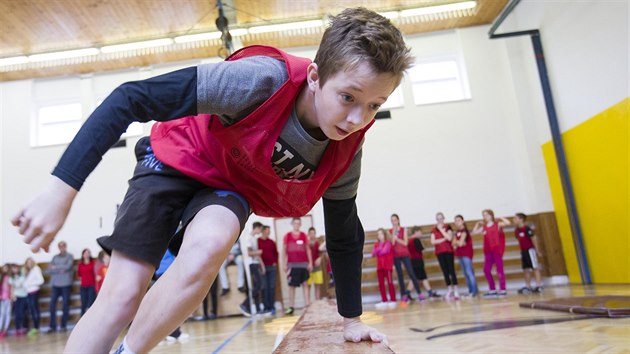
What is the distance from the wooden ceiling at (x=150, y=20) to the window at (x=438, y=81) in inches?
29.5

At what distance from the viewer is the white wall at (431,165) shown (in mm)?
8891

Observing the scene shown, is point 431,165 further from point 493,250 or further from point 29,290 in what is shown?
point 29,290

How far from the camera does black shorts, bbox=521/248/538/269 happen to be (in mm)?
7105

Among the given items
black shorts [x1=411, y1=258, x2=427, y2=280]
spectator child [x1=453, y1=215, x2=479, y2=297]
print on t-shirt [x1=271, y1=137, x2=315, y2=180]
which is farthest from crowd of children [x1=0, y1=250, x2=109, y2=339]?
print on t-shirt [x1=271, y1=137, x2=315, y2=180]

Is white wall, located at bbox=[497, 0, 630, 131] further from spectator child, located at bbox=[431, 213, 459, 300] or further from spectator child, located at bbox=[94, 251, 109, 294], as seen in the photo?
spectator child, located at bbox=[94, 251, 109, 294]

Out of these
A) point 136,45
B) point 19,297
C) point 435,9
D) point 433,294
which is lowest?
Result: point 433,294

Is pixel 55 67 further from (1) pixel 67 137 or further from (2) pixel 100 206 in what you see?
(2) pixel 100 206

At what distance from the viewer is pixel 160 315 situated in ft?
3.59

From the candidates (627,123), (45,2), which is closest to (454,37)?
(627,123)

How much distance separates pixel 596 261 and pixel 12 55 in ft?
37.1

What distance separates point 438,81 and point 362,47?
8.83 metres

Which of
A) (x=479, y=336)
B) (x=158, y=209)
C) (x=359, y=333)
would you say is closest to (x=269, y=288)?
(x=479, y=336)

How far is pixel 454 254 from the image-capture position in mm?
7738

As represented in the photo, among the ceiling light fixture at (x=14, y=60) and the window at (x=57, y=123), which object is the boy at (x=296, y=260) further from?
the ceiling light fixture at (x=14, y=60)
